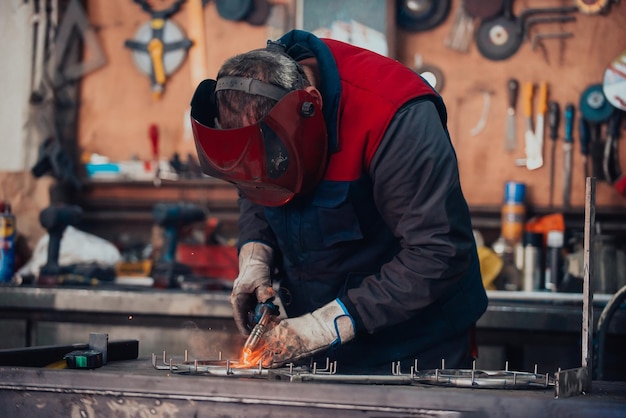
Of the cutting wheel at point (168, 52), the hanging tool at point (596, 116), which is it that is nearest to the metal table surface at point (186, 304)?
the hanging tool at point (596, 116)

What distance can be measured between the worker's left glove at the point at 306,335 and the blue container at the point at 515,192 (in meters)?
2.36

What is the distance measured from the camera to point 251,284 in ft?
7.86

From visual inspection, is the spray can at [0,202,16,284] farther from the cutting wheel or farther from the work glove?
the work glove

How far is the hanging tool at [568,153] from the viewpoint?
4344 millimetres

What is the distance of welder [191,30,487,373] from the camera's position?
6.74 feet

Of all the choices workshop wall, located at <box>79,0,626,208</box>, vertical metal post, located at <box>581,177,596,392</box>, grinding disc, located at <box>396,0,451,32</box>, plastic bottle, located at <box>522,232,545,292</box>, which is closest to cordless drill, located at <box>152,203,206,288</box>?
workshop wall, located at <box>79,0,626,208</box>

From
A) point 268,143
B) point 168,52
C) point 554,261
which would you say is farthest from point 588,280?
point 168,52

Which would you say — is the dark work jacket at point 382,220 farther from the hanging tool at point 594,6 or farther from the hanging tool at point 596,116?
the hanging tool at point 594,6

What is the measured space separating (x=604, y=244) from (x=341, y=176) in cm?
210

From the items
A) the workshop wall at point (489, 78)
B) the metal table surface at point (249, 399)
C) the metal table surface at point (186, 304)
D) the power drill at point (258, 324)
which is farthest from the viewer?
the workshop wall at point (489, 78)

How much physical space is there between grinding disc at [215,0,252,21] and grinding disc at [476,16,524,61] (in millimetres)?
1296

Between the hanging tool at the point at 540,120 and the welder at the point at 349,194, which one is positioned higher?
the hanging tool at the point at 540,120

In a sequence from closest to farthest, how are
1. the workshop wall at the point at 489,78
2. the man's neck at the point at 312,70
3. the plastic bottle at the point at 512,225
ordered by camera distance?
the man's neck at the point at 312,70 < the plastic bottle at the point at 512,225 < the workshop wall at the point at 489,78

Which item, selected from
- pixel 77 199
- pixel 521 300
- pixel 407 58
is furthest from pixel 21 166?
pixel 521 300
